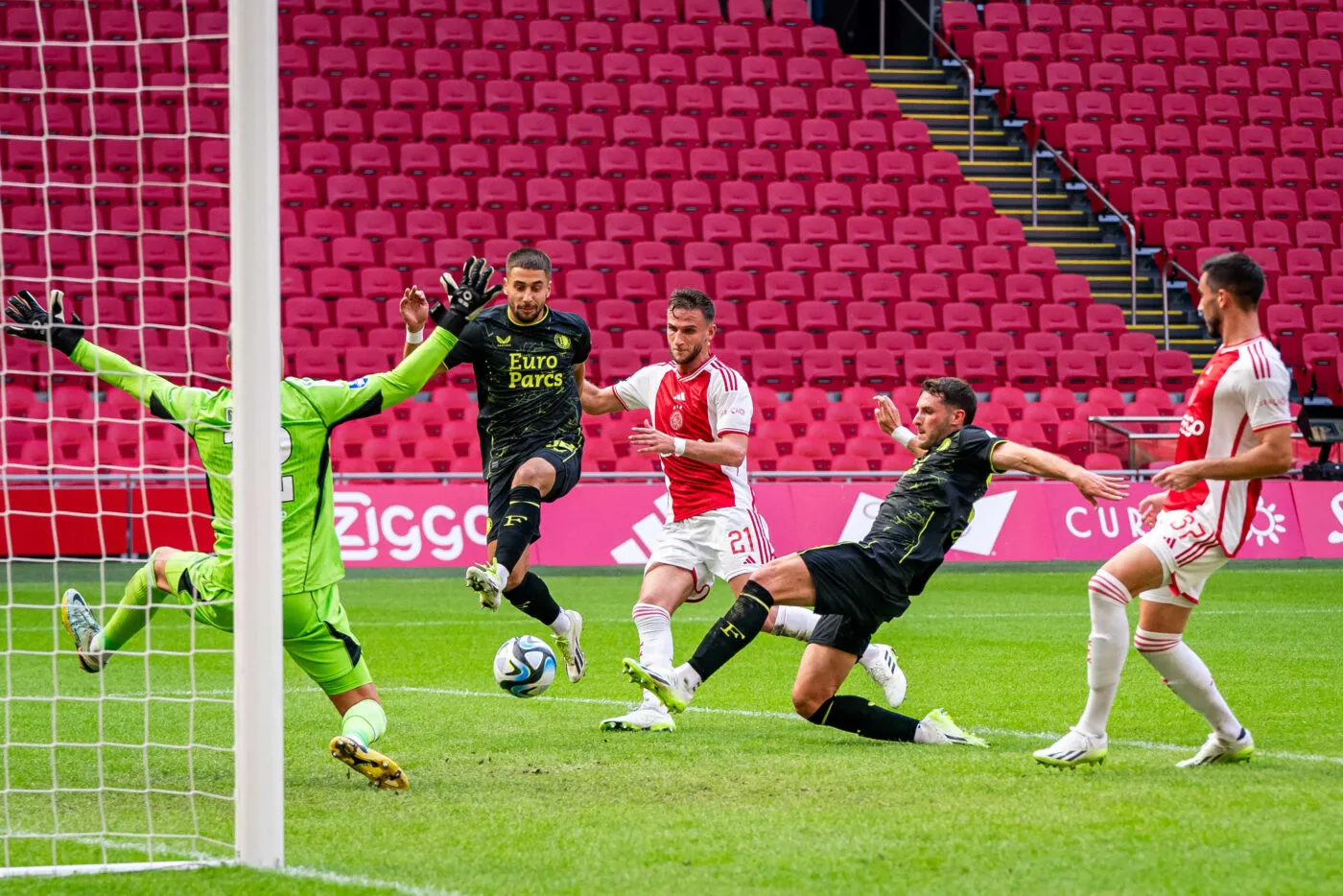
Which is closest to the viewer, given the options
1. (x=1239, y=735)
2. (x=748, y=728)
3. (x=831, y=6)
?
(x=1239, y=735)

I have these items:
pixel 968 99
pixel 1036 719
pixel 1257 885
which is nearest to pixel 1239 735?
pixel 1036 719

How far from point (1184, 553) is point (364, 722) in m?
3.16

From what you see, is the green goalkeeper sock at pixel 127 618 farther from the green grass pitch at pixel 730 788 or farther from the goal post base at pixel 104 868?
the goal post base at pixel 104 868

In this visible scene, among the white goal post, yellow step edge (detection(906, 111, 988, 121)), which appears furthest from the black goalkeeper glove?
yellow step edge (detection(906, 111, 988, 121))

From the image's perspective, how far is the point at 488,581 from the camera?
7688 mm

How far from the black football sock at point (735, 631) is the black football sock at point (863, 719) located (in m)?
0.55

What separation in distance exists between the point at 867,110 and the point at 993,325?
17.0 ft

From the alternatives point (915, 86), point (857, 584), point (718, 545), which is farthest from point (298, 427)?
point (915, 86)

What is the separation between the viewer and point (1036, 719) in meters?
7.48

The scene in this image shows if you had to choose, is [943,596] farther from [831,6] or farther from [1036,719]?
[831,6]

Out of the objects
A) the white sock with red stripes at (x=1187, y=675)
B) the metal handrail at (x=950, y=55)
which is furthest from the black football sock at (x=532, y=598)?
the metal handrail at (x=950, y=55)

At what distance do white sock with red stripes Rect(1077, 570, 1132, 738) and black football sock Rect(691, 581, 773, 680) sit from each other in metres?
1.34

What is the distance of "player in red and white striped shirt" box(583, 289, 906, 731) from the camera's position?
7660 mm

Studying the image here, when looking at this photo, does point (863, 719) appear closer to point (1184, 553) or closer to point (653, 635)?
point (653, 635)
